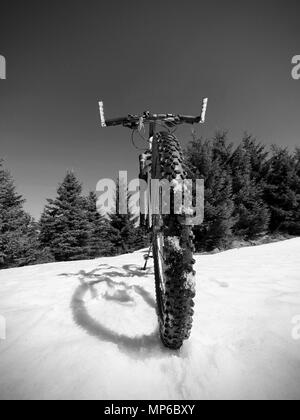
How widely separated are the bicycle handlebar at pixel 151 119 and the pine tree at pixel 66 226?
15.8 m

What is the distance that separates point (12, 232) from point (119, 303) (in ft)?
50.5

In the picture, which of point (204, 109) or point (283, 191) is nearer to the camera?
point (204, 109)

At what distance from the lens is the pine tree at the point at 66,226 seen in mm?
17078

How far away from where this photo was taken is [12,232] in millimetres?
14039

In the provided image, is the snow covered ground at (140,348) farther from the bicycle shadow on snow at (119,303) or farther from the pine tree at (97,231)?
the pine tree at (97,231)

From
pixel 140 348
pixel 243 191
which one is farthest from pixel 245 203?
pixel 140 348

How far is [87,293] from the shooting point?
255 cm

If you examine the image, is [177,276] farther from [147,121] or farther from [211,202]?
[211,202]

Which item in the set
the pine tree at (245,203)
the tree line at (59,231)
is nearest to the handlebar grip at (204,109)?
the pine tree at (245,203)

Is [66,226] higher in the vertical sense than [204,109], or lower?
lower

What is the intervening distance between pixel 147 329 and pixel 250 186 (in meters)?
14.6

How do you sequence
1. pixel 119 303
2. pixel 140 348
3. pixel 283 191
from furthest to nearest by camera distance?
pixel 283 191, pixel 119 303, pixel 140 348

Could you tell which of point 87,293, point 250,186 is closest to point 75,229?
point 250,186
